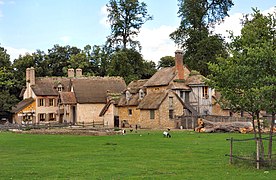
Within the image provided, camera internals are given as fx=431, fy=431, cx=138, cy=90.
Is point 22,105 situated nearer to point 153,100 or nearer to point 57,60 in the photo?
point 57,60

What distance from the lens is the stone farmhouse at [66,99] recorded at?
7188 cm

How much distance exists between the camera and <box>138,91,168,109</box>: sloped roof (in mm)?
57688

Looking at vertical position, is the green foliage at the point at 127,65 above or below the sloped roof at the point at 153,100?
above

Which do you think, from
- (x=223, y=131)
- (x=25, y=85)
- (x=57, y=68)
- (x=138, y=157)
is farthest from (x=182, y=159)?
(x=57, y=68)

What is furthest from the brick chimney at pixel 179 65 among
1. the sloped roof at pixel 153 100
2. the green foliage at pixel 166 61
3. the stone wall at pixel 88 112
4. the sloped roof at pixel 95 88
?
the green foliage at pixel 166 61

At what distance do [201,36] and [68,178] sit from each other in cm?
5903

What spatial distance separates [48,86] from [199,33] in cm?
2916

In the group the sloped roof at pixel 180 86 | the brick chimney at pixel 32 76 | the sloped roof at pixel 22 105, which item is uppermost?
the brick chimney at pixel 32 76

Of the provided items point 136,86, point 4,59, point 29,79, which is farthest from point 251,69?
point 4,59

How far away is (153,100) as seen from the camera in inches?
2340

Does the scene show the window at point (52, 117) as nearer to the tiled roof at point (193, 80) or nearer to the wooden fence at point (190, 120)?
the tiled roof at point (193, 80)

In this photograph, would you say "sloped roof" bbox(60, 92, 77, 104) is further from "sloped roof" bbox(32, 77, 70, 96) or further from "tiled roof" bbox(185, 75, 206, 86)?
"tiled roof" bbox(185, 75, 206, 86)

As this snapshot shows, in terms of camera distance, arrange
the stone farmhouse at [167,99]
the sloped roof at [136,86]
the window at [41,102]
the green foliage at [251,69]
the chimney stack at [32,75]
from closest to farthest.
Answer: the green foliage at [251,69] < the stone farmhouse at [167,99] < the sloped roof at [136,86] < the window at [41,102] < the chimney stack at [32,75]

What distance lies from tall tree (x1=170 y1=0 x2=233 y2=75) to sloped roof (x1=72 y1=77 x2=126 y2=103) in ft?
42.5
